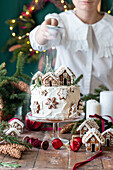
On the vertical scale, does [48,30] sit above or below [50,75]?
above

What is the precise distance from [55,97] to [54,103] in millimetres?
29

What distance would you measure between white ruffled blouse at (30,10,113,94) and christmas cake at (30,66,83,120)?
0.88 meters

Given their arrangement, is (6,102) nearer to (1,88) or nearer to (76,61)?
(1,88)

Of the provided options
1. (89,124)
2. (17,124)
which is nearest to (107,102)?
(89,124)

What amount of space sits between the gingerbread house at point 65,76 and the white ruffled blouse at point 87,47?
2.79ft

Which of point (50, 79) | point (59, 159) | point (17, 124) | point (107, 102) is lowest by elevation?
point (59, 159)

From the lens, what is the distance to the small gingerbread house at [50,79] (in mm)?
1323

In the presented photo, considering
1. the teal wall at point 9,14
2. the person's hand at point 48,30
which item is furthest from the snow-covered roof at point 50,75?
the teal wall at point 9,14

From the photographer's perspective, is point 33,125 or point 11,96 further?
point 11,96

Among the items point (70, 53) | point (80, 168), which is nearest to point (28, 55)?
point (70, 53)

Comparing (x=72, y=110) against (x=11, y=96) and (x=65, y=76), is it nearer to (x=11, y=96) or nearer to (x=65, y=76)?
(x=65, y=76)

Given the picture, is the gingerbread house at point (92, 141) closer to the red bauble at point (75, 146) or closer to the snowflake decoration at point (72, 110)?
Answer: the red bauble at point (75, 146)

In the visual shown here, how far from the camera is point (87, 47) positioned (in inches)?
87.7

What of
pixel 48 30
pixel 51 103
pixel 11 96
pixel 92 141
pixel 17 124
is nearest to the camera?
pixel 92 141
